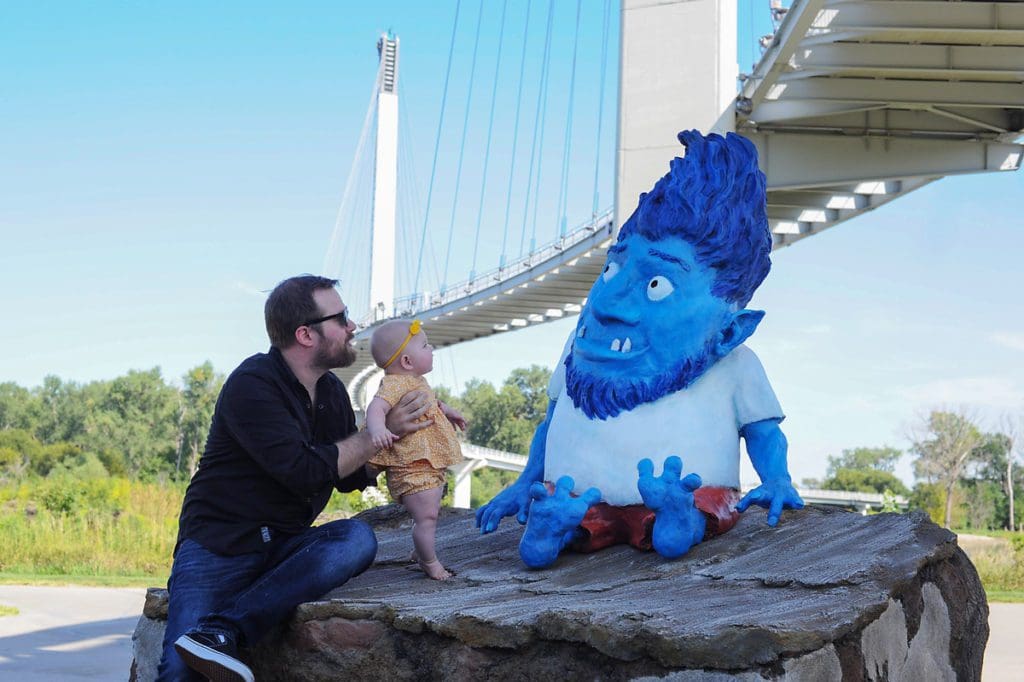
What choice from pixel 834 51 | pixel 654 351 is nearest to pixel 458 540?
pixel 654 351

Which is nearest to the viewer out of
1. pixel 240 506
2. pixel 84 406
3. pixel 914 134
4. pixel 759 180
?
pixel 240 506

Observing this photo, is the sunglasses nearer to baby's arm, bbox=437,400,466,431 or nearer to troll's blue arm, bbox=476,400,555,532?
baby's arm, bbox=437,400,466,431

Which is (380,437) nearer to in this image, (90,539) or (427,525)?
(427,525)

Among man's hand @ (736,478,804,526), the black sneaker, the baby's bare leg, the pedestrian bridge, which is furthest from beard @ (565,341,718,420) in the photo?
the pedestrian bridge

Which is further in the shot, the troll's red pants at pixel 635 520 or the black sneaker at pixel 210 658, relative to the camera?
the troll's red pants at pixel 635 520

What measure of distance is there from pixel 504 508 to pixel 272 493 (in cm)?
64

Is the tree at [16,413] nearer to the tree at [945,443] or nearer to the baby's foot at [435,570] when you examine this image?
the tree at [945,443]

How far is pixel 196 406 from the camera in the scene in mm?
37250

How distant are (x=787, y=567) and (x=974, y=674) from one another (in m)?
0.73

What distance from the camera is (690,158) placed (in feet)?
9.16

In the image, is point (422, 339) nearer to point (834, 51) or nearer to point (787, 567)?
point (787, 567)

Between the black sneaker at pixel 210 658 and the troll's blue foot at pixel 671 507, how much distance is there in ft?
2.94

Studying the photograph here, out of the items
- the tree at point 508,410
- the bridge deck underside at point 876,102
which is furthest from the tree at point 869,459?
the bridge deck underside at point 876,102

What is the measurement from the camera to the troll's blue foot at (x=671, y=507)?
2439 mm
